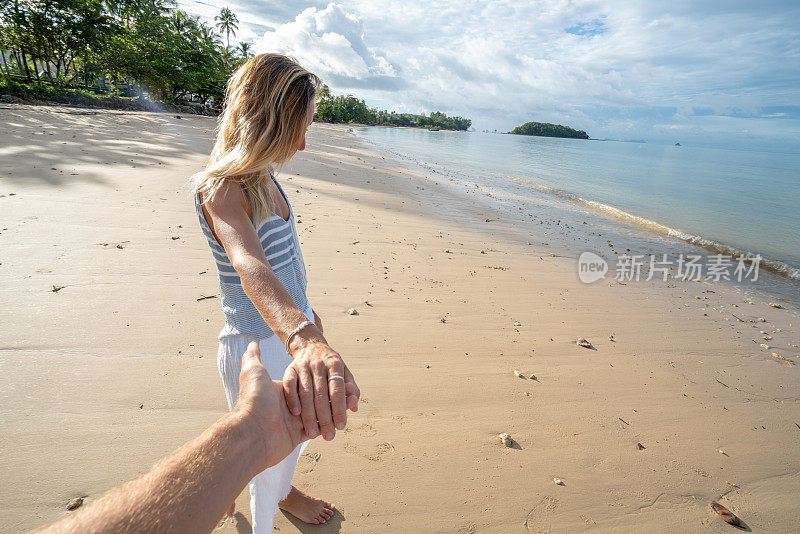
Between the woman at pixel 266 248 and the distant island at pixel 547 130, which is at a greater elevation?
the distant island at pixel 547 130

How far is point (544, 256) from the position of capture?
6.97 metres

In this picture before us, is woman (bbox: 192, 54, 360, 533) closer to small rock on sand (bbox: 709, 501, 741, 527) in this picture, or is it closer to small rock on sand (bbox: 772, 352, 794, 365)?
small rock on sand (bbox: 709, 501, 741, 527)

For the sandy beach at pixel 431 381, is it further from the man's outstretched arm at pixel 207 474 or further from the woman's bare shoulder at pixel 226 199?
the woman's bare shoulder at pixel 226 199

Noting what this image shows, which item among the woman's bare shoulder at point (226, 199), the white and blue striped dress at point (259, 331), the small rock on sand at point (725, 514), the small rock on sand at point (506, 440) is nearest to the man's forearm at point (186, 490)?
the white and blue striped dress at point (259, 331)

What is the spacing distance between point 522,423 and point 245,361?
2.46 meters

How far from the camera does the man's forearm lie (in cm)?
74

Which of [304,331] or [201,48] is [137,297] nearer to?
[304,331]

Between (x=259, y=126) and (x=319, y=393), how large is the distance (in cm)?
111

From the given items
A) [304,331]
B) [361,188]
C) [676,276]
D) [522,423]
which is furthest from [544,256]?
[304,331]

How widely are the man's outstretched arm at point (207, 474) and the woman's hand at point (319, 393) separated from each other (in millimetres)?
42

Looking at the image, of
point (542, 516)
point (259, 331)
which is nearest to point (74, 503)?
point (259, 331)

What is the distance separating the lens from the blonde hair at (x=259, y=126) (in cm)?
153

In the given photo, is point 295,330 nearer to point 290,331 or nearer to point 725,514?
point 290,331

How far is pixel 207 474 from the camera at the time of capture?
88cm
